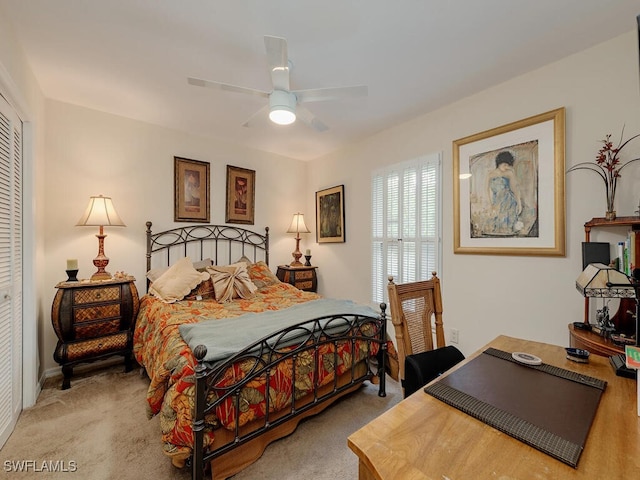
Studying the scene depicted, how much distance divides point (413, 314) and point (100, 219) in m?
2.94

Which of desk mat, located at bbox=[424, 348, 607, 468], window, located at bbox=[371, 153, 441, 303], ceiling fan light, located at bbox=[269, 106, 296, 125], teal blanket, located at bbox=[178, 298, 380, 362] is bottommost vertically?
teal blanket, located at bbox=[178, 298, 380, 362]

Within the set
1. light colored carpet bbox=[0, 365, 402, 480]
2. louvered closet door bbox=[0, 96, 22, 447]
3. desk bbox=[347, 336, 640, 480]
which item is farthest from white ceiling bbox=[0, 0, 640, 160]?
light colored carpet bbox=[0, 365, 402, 480]

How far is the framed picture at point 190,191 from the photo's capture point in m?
3.39

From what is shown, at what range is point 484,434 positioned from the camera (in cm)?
77

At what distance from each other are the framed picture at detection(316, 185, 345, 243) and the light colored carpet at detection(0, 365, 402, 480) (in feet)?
7.04

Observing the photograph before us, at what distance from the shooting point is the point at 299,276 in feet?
13.3

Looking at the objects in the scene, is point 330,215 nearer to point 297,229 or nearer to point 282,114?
point 297,229

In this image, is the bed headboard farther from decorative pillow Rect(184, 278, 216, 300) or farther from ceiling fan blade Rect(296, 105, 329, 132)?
ceiling fan blade Rect(296, 105, 329, 132)

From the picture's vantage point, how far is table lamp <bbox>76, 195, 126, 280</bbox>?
2.65 m

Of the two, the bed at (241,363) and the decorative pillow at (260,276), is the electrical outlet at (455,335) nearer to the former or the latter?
the bed at (241,363)

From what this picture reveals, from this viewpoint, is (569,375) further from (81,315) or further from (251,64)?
(81,315)

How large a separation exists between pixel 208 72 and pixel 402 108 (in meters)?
1.84

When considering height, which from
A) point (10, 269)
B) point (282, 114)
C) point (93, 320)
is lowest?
point (93, 320)

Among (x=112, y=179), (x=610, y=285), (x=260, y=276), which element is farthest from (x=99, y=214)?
(x=610, y=285)
